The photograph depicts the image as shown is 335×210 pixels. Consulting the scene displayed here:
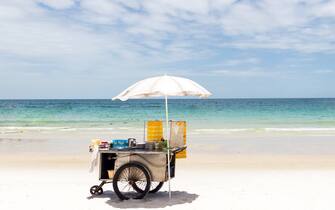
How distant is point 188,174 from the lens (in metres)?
10.1

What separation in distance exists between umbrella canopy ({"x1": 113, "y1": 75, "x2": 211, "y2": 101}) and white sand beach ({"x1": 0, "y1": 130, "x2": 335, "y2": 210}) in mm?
1855

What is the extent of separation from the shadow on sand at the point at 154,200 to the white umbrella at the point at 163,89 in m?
0.94

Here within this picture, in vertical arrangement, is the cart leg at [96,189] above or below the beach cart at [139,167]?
below

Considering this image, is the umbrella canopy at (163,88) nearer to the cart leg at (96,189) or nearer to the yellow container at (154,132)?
the yellow container at (154,132)

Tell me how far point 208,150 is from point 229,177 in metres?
5.66

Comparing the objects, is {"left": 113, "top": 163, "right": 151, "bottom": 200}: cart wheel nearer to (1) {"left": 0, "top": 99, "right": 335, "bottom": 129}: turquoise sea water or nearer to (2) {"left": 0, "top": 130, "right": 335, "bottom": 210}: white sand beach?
(2) {"left": 0, "top": 130, "right": 335, "bottom": 210}: white sand beach

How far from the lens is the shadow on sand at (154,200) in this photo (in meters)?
6.96

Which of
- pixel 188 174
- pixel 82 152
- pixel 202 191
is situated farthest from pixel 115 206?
pixel 82 152

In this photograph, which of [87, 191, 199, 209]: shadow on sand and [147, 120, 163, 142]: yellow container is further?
[147, 120, 163, 142]: yellow container

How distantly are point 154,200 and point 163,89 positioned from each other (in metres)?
2.00

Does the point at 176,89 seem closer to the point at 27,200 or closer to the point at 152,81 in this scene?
the point at 152,81

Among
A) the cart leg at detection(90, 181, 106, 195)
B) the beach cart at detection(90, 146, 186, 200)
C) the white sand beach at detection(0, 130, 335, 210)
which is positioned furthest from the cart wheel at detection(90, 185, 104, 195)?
the beach cart at detection(90, 146, 186, 200)

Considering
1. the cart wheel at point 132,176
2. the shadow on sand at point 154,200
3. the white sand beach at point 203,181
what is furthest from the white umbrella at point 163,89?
the white sand beach at point 203,181

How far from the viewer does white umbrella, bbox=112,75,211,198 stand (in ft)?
22.4
